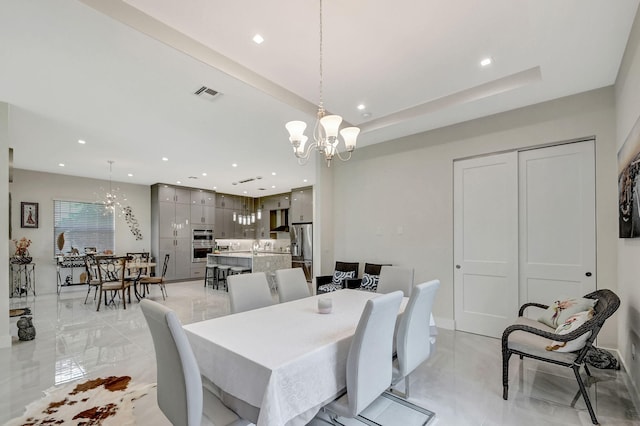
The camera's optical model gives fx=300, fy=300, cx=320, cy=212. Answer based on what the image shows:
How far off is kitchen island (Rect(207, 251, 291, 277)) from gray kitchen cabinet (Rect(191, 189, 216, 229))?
6.88ft

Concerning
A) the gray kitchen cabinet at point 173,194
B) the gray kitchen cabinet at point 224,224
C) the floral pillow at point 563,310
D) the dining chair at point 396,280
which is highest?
the gray kitchen cabinet at point 173,194

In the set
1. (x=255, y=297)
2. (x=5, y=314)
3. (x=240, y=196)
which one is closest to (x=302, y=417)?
(x=255, y=297)

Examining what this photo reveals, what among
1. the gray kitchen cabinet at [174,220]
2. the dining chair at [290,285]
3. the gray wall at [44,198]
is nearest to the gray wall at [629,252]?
the dining chair at [290,285]

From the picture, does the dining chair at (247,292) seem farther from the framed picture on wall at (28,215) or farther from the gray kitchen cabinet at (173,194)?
the framed picture on wall at (28,215)

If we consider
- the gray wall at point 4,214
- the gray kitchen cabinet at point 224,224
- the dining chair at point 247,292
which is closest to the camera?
the dining chair at point 247,292

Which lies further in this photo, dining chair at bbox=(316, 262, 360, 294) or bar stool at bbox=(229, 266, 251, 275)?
bar stool at bbox=(229, 266, 251, 275)

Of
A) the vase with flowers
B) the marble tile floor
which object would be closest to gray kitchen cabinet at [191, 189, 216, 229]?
the vase with flowers

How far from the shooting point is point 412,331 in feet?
7.05

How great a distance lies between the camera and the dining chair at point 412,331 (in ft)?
6.75

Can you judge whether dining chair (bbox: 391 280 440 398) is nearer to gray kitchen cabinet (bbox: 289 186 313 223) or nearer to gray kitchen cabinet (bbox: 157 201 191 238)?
gray kitchen cabinet (bbox: 289 186 313 223)

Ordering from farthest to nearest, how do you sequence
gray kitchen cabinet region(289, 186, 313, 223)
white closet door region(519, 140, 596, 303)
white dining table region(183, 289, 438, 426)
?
gray kitchen cabinet region(289, 186, 313, 223) < white closet door region(519, 140, 596, 303) < white dining table region(183, 289, 438, 426)

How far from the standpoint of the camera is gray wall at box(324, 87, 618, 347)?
3.16 meters

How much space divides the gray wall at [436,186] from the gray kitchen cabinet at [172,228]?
560 cm

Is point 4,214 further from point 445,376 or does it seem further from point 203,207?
point 203,207
